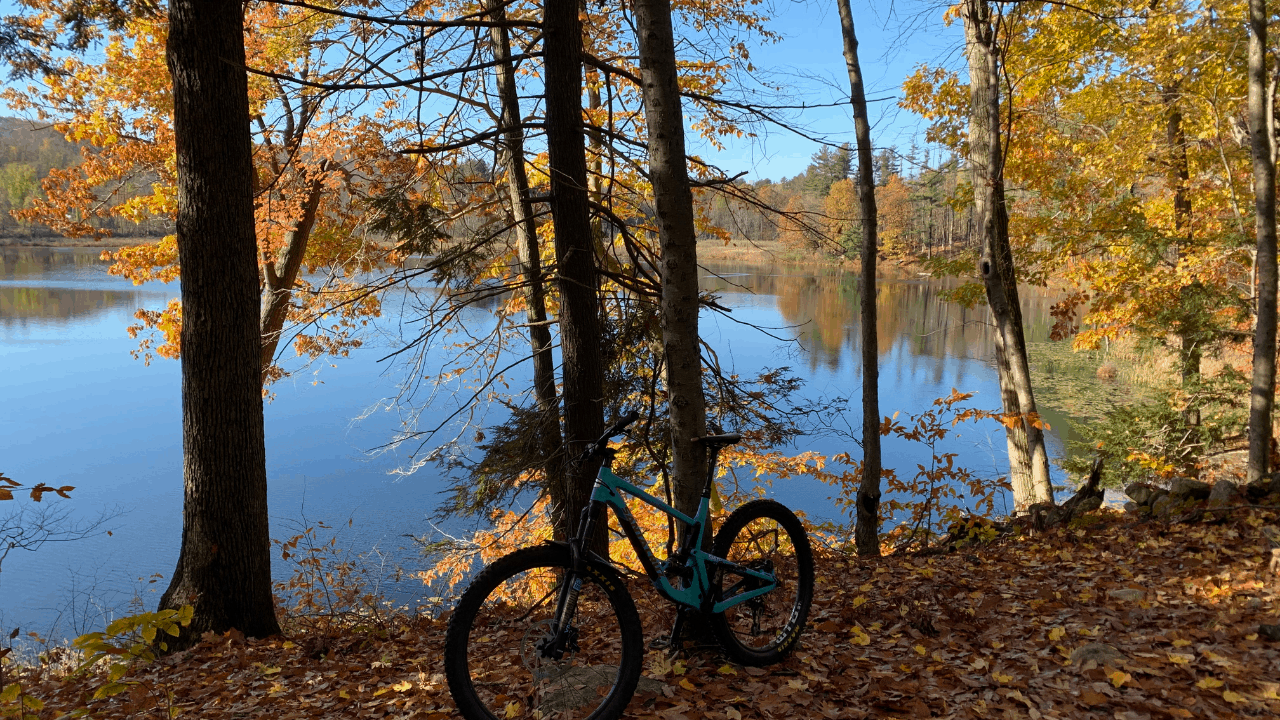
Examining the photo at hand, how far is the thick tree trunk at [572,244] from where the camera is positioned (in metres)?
5.53

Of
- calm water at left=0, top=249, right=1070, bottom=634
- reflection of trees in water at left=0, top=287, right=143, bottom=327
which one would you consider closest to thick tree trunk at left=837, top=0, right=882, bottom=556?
calm water at left=0, top=249, right=1070, bottom=634

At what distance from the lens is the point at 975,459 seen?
1588cm

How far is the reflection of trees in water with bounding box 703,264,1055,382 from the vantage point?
25.2 m

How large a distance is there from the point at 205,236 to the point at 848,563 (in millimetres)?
5250

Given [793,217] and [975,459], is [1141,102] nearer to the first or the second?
[975,459]

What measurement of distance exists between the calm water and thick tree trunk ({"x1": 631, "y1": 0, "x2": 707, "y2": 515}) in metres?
2.36

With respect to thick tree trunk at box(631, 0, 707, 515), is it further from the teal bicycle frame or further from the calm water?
the calm water

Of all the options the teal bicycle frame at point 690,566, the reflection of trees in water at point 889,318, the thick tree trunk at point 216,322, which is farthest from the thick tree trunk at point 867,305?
the reflection of trees in water at point 889,318

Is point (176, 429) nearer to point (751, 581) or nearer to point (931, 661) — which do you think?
point (751, 581)

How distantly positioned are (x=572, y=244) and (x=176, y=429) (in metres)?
18.5

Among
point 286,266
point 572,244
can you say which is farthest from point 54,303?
point 572,244

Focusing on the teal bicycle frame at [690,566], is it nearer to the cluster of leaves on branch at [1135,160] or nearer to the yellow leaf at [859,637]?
the yellow leaf at [859,637]

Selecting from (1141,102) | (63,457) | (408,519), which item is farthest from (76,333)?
(1141,102)

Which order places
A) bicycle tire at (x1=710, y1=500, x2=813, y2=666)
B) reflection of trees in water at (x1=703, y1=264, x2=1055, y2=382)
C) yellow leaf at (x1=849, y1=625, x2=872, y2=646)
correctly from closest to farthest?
bicycle tire at (x1=710, y1=500, x2=813, y2=666), yellow leaf at (x1=849, y1=625, x2=872, y2=646), reflection of trees in water at (x1=703, y1=264, x2=1055, y2=382)
